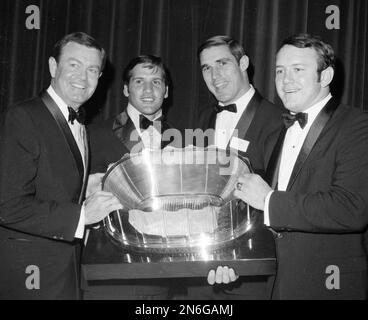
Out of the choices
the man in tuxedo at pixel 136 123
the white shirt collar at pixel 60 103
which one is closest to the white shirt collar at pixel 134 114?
the man in tuxedo at pixel 136 123

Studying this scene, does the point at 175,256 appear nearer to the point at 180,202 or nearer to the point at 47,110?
the point at 180,202

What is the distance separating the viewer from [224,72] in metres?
2.15

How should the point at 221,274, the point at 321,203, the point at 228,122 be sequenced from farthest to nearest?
the point at 228,122, the point at 321,203, the point at 221,274

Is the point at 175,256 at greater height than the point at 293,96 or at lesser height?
lesser

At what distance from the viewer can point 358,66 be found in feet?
7.61

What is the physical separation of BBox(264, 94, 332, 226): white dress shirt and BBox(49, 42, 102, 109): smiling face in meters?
0.83

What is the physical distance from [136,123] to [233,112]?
1.73 ft

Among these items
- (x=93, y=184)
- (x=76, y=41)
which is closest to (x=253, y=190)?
(x=93, y=184)

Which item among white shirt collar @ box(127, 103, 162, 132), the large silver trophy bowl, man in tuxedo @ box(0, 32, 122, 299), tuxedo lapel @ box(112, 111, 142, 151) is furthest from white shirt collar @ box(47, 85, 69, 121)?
white shirt collar @ box(127, 103, 162, 132)

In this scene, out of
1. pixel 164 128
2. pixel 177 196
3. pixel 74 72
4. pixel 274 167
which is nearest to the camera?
pixel 177 196

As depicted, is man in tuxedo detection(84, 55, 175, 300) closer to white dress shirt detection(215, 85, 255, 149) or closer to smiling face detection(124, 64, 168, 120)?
smiling face detection(124, 64, 168, 120)

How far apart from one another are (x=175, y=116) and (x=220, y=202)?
119 cm

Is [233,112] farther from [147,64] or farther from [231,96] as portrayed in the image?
Answer: [147,64]

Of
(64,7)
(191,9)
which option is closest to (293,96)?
(191,9)
